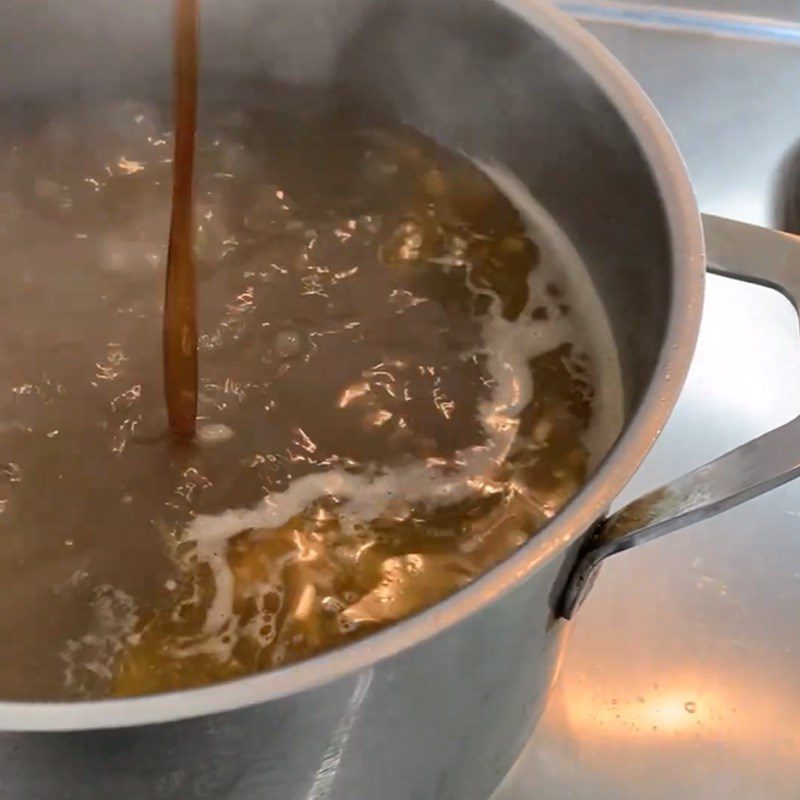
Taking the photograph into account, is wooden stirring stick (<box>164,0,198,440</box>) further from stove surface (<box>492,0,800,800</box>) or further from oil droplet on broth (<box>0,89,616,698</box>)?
stove surface (<box>492,0,800,800</box>)

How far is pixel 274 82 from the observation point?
821 millimetres

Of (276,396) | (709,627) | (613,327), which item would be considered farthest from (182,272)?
(709,627)

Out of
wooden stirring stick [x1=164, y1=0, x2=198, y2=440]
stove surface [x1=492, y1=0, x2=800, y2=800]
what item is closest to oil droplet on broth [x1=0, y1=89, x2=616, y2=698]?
wooden stirring stick [x1=164, y1=0, x2=198, y2=440]

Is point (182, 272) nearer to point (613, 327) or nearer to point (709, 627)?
point (613, 327)

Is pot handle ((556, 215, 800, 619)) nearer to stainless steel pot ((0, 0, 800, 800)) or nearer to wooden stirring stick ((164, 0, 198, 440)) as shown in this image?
stainless steel pot ((0, 0, 800, 800))

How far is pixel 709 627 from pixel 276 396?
1.04 ft

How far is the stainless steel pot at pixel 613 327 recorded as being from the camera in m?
0.38

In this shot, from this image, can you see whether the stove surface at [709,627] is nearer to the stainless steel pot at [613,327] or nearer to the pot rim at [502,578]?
the stainless steel pot at [613,327]

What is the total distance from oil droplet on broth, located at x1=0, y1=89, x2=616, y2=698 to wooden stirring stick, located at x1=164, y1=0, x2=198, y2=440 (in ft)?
0.05

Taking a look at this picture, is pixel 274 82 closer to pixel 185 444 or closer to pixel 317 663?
pixel 185 444

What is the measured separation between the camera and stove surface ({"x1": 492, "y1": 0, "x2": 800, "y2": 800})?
650 millimetres

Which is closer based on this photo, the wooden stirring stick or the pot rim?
the pot rim

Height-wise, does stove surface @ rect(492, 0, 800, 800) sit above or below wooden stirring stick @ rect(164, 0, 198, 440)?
below

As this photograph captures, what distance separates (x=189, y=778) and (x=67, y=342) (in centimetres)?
37
